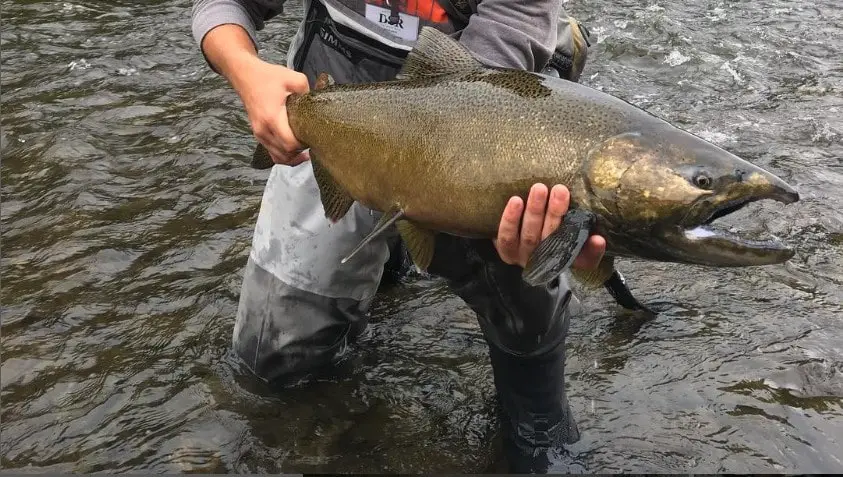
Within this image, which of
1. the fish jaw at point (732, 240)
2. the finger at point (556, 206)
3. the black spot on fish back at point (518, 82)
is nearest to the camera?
the fish jaw at point (732, 240)

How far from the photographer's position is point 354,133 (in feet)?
8.30

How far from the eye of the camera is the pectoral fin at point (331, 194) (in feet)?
8.80

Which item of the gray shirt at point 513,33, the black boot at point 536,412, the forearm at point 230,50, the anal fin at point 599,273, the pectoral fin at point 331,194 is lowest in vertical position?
the black boot at point 536,412

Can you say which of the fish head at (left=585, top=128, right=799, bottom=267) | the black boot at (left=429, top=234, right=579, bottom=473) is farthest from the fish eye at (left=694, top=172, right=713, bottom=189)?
the black boot at (left=429, top=234, right=579, bottom=473)

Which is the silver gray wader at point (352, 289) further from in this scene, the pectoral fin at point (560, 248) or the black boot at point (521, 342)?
the pectoral fin at point (560, 248)

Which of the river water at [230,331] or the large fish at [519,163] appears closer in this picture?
the large fish at [519,163]

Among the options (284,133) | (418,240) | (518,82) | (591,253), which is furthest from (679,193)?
(284,133)

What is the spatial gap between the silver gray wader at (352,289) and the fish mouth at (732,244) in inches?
28.9

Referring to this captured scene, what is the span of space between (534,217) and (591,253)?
0.64 ft

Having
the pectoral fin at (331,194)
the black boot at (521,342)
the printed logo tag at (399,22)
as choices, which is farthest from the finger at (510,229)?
the printed logo tag at (399,22)

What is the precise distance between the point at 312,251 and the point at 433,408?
2.75 feet

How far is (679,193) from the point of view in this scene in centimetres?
206

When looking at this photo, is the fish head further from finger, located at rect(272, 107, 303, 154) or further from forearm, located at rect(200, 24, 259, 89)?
forearm, located at rect(200, 24, 259, 89)

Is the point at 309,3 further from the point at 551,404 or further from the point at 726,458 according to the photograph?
the point at 726,458
